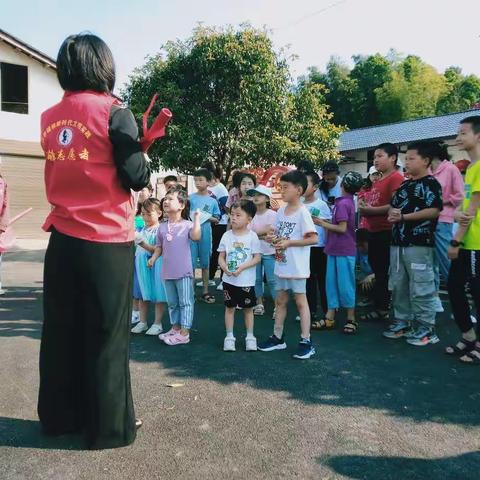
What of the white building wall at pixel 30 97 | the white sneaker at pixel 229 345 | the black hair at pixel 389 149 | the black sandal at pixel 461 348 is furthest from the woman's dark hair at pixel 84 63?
the white building wall at pixel 30 97

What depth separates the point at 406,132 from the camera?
30.2 meters

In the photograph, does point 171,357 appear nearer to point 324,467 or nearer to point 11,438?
point 11,438

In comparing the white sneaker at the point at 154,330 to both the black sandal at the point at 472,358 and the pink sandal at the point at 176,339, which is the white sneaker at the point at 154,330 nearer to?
the pink sandal at the point at 176,339

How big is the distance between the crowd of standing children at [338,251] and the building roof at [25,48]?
12.8 m

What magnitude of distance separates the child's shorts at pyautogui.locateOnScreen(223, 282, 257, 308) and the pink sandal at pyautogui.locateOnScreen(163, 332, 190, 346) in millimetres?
600

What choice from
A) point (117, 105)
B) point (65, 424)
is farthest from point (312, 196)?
point (65, 424)

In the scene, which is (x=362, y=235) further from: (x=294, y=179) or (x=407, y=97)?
(x=407, y=97)

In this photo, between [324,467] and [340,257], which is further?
[340,257]

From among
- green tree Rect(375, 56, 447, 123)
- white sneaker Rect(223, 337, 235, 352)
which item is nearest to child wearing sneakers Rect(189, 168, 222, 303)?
white sneaker Rect(223, 337, 235, 352)

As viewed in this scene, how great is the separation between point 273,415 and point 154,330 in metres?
2.28

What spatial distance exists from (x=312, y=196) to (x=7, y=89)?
14066mm

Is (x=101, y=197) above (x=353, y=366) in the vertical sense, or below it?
above

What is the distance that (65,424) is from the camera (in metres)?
2.82

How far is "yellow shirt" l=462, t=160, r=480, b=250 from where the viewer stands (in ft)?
13.4
